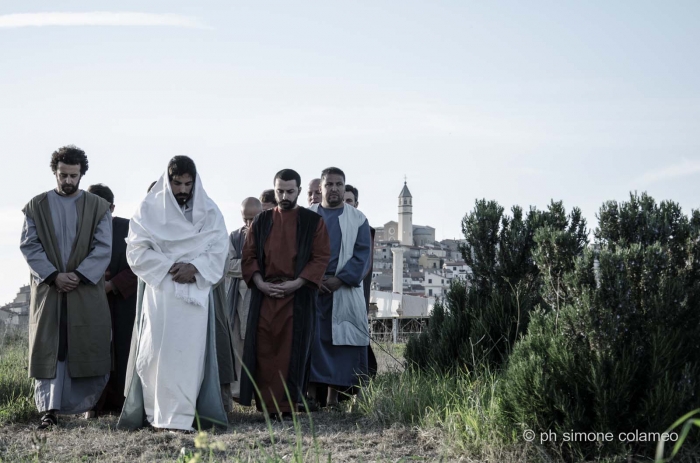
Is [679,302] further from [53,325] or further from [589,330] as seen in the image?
[53,325]

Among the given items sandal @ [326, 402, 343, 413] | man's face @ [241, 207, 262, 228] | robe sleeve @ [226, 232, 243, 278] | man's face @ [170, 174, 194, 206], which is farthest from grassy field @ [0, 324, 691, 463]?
man's face @ [241, 207, 262, 228]

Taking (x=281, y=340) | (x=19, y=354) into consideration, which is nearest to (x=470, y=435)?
(x=281, y=340)

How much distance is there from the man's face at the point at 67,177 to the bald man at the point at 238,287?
63.3 inches

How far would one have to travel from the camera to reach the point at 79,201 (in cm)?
707

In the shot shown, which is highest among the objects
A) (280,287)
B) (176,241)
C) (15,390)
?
(176,241)

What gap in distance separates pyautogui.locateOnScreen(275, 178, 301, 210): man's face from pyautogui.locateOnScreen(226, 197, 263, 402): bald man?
0.85 m

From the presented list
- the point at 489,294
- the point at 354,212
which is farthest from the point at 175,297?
the point at 489,294

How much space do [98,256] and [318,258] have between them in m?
1.88

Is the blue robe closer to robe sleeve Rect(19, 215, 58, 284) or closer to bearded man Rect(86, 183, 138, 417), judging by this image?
bearded man Rect(86, 183, 138, 417)

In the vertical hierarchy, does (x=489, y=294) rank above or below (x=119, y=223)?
below

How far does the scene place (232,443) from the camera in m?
5.46

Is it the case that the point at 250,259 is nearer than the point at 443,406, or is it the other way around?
the point at 443,406

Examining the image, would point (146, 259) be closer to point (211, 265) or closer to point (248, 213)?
point (211, 265)

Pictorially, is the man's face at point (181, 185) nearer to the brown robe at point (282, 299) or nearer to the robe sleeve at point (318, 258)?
the brown robe at point (282, 299)
